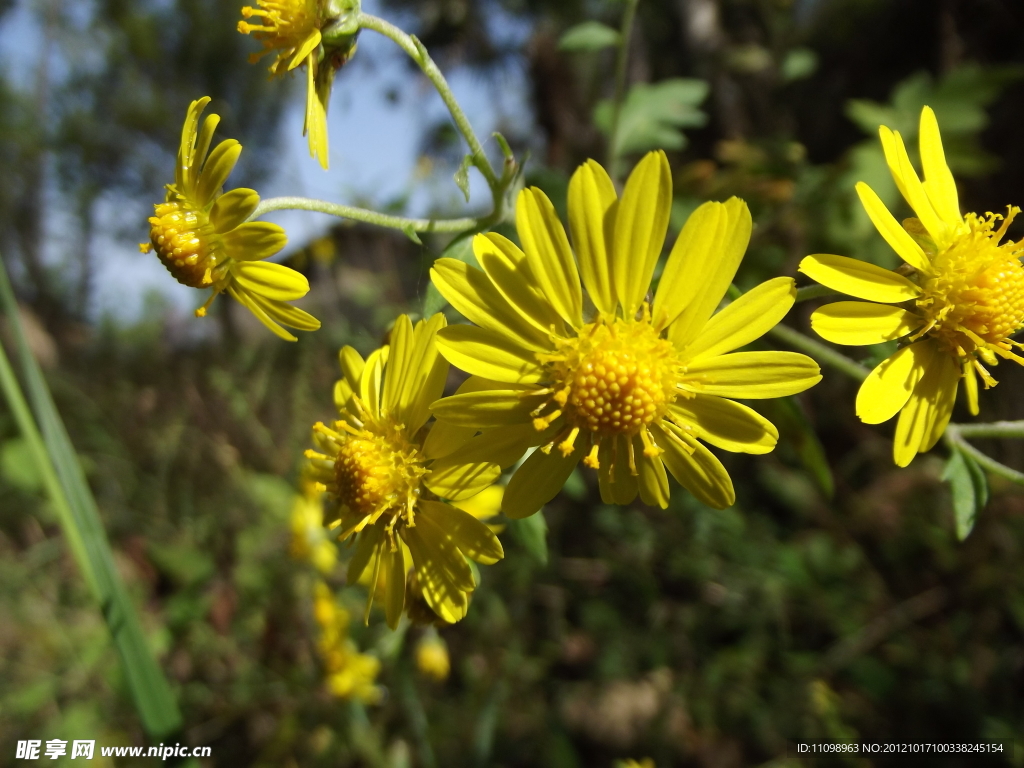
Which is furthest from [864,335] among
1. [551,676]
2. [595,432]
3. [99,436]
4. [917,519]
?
[99,436]

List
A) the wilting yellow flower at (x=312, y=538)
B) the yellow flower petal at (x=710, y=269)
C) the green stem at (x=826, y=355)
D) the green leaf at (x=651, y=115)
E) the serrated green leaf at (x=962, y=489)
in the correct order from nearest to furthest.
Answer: the yellow flower petal at (x=710, y=269), the serrated green leaf at (x=962, y=489), the green stem at (x=826, y=355), the green leaf at (x=651, y=115), the wilting yellow flower at (x=312, y=538)

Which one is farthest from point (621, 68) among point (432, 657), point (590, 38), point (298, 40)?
point (432, 657)

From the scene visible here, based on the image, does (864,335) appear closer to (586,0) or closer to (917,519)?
(917,519)

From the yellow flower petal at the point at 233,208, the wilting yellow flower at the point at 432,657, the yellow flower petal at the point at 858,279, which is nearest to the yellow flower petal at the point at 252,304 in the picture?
the yellow flower petal at the point at 233,208

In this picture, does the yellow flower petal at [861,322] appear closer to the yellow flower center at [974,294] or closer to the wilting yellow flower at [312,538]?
the yellow flower center at [974,294]

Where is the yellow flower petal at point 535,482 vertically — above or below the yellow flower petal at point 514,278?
below
